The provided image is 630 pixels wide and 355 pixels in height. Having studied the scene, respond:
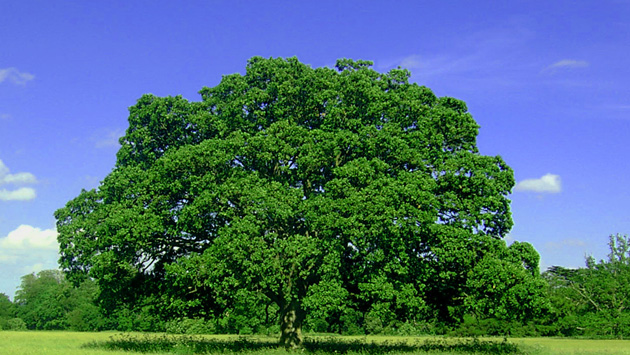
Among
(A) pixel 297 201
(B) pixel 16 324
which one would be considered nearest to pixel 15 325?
(B) pixel 16 324

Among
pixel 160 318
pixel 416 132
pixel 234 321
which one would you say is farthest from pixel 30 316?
pixel 416 132

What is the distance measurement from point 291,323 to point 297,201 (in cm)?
939

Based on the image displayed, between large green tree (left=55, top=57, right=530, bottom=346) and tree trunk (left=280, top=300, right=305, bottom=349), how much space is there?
0.10 meters

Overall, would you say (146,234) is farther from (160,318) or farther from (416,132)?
(416,132)

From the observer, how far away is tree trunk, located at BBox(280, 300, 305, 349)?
114 ft

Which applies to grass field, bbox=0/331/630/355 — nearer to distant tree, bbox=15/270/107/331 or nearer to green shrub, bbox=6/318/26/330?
distant tree, bbox=15/270/107/331

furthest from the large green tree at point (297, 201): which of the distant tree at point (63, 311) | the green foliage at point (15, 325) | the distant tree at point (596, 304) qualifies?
the green foliage at point (15, 325)

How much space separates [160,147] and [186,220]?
7.85 meters

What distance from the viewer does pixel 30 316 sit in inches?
4601

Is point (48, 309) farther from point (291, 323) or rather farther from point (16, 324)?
point (291, 323)

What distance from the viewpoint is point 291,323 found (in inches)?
1391

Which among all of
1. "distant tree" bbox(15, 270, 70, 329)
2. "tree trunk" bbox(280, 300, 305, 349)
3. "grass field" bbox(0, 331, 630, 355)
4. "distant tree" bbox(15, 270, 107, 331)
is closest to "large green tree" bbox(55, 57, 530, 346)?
"tree trunk" bbox(280, 300, 305, 349)

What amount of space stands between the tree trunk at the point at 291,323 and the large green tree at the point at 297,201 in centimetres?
10

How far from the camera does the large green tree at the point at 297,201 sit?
2891 centimetres
